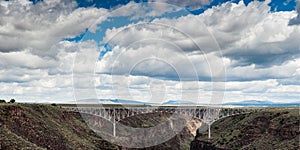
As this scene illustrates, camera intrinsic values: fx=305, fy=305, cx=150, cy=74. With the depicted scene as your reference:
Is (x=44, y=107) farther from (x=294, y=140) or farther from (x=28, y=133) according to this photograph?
(x=294, y=140)

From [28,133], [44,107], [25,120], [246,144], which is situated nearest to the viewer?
[28,133]

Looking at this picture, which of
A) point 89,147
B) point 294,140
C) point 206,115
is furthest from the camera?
point 206,115

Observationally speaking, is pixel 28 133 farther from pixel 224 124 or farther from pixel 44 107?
pixel 224 124

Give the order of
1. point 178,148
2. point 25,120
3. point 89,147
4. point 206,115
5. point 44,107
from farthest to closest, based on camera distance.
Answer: point 178,148 < point 206,115 < point 44,107 < point 89,147 < point 25,120

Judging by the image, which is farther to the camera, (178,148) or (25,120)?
(178,148)

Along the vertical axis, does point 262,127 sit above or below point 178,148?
above

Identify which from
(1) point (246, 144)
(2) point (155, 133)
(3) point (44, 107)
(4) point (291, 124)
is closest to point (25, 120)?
(3) point (44, 107)

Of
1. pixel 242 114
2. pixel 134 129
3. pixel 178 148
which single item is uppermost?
pixel 242 114

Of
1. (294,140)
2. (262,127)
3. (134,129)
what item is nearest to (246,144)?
(262,127)

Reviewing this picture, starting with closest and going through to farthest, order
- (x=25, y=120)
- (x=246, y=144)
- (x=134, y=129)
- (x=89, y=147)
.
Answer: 1. (x=25, y=120)
2. (x=89, y=147)
3. (x=246, y=144)
4. (x=134, y=129)
